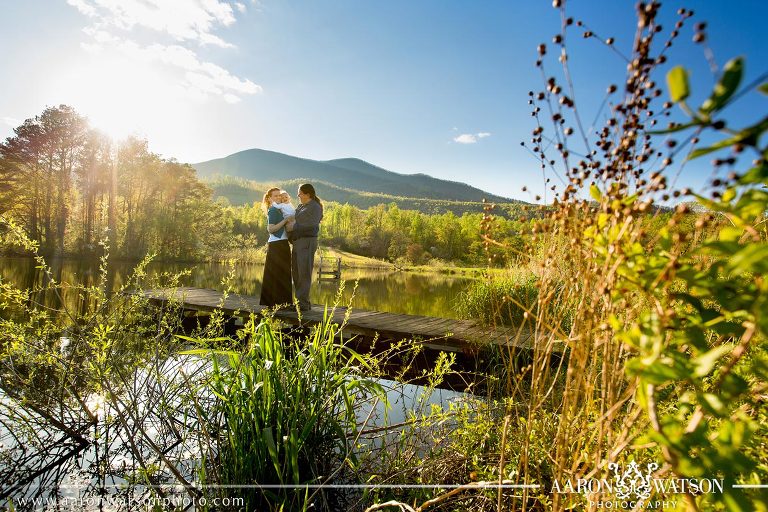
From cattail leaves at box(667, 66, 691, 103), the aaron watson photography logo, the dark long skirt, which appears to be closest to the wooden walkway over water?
the dark long skirt

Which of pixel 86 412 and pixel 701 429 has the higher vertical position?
pixel 701 429

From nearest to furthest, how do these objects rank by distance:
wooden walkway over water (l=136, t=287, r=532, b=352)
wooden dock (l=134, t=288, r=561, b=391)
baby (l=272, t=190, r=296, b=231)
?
wooden dock (l=134, t=288, r=561, b=391), wooden walkway over water (l=136, t=287, r=532, b=352), baby (l=272, t=190, r=296, b=231)

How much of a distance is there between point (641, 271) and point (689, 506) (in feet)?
1.38

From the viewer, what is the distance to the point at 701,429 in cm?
63

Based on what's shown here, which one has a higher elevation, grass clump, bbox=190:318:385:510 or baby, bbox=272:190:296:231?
baby, bbox=272:190:296:231

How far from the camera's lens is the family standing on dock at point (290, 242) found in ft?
21.1

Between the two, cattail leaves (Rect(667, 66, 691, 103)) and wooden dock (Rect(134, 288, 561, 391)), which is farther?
wooden dock (Rect(134, 288, 561, 391))

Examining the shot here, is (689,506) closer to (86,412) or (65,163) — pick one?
(86,412)

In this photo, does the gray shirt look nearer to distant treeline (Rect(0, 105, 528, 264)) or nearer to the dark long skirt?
the dark long skirt

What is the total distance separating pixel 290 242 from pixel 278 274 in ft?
1.93

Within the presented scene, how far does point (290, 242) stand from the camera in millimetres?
6750

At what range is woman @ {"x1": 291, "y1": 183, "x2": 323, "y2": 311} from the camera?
20.9 feet

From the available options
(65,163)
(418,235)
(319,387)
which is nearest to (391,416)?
A: (319,387)

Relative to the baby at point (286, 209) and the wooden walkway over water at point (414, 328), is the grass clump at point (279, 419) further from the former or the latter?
the baby at point (286, 209)
